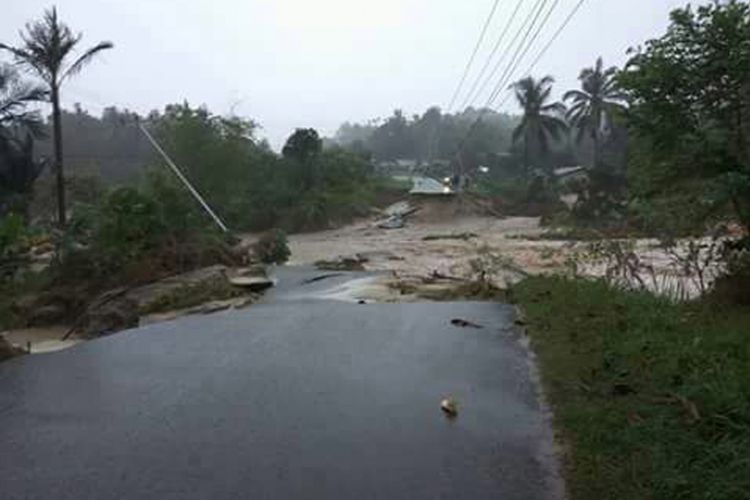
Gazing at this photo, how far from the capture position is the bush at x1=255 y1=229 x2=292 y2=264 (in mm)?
23922

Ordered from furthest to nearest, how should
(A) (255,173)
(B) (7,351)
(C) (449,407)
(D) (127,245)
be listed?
(A) (255,173)
(D) (127,245)
(B) (7,351)
(C) (449,407)

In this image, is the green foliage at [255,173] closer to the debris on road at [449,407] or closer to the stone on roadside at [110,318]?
the stone on roadside at [110,318]

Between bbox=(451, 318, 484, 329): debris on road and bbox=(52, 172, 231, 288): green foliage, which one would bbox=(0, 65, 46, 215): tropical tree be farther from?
bbox=(451, 318, 484, 329): debris on road

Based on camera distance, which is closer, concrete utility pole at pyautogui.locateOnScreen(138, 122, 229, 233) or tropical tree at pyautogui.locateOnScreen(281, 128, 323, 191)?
concrete utility pole at pyautogui.locateOnScreen(138, 122, 229, 233)

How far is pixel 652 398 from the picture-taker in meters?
6.29

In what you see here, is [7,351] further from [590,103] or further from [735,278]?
[590,103]

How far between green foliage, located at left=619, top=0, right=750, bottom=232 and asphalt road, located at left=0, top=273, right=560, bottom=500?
3169 mm

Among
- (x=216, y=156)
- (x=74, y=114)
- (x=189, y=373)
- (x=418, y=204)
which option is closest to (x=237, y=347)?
(x=189, y=373)

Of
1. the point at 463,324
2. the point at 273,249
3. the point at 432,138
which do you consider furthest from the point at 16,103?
the point at 432,138

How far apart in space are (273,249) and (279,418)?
17790mm

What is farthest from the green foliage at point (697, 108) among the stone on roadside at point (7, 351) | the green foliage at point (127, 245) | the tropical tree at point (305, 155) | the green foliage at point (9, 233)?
the tropical tree at point (305, 155)

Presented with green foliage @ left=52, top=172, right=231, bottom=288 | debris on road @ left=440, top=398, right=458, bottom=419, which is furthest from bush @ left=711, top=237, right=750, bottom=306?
green foliage @ left=52, top=172, right=231, bottom=288

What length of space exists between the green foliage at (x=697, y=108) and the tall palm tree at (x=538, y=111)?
175 feet

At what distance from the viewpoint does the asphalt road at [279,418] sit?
5148mm
